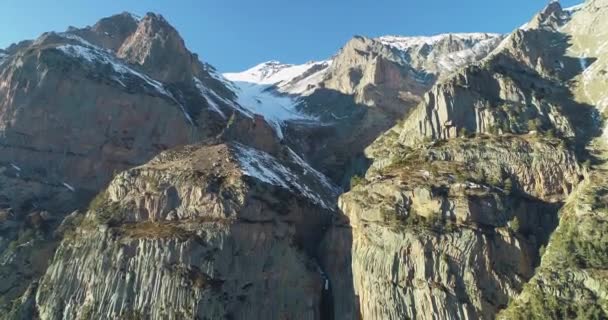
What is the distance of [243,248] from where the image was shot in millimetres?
81688

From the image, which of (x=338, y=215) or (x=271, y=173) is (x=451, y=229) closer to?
(x=338, y=215)

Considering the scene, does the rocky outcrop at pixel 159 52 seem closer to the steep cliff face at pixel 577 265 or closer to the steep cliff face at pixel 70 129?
the steep cliff face at pixel 70 129

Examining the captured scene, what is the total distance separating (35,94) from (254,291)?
81.0 metres

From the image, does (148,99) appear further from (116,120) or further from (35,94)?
(35,94)

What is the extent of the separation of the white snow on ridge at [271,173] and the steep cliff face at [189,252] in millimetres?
2202

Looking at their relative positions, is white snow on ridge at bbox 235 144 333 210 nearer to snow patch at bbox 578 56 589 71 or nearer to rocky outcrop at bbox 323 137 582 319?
rocky outcrop at bbox 323 137 582 319

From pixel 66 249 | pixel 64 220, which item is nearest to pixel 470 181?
pixel 66 249

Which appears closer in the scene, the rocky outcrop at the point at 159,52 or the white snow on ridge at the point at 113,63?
the white snow on ridge at the point at 113,63

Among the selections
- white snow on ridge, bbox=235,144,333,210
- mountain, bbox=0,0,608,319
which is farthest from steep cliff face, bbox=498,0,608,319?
white snow on ridge, bbox=235,144,333,210

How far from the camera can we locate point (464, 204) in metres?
80.2

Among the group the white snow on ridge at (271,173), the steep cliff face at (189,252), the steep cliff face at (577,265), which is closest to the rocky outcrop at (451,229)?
the steep cliff face at (577,265)

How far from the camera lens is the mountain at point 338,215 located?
7438 cm

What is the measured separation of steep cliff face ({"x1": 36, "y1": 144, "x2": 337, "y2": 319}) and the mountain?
8.9 inches

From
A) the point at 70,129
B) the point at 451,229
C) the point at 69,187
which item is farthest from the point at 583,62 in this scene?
the point at 70,129
